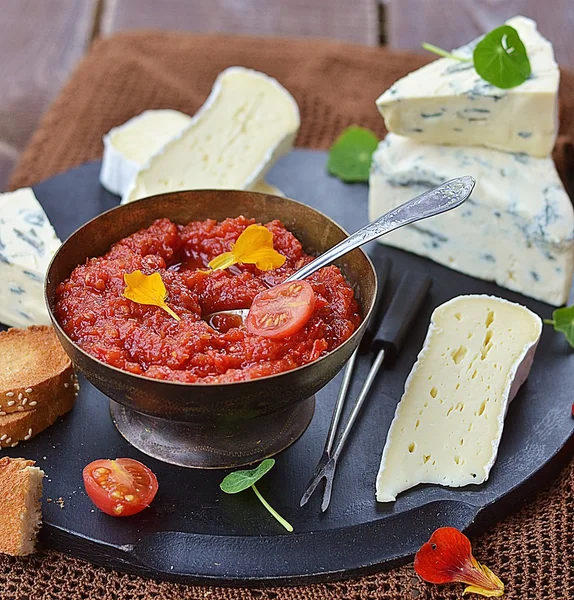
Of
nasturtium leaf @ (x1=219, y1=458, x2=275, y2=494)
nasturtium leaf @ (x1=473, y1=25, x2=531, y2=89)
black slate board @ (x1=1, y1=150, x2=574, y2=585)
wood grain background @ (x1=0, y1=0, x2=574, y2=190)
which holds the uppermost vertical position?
nasturtium leaf @ (x1=473, y1=25, x2=531, y2=89)

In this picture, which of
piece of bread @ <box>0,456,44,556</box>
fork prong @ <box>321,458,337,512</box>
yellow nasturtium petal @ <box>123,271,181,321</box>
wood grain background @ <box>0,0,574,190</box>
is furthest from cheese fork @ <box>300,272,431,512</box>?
wood grain background @ <box>0,0,574,190</box>

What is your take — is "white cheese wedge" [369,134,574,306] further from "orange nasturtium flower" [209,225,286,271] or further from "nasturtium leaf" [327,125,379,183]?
"orange nasturtium flower" [209,225,286,271]

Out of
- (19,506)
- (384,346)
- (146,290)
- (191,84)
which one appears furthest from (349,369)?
(191,84)

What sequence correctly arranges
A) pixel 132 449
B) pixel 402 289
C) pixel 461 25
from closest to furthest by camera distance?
1. pixel 132 449
2. pixel 402 289
3. pixel 461 25

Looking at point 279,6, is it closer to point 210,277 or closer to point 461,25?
point 461,25

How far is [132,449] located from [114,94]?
94.4 inches

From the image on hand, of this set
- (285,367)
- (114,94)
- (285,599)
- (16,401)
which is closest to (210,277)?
(285,367)

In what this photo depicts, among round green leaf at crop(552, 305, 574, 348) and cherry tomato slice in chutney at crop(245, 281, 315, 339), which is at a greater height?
cherry tomato slice in chutney at crop(245, 281, 315, 339)

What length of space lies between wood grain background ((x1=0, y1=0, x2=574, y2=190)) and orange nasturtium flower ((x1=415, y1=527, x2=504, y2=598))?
3.54 meters

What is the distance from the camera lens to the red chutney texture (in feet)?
7.11

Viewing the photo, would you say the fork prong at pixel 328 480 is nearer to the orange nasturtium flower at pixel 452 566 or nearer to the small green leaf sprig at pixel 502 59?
the orange nasturtium flower at pixel 452 566

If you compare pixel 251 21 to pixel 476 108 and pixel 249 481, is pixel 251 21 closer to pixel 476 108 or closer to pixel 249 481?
pixel 476 108

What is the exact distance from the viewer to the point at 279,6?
17.9 feet

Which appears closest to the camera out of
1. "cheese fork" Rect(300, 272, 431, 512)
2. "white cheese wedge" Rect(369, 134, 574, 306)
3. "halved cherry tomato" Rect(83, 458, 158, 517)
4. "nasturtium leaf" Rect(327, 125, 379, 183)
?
"halved cherry tomato" Rect(83, 458, 158, 517)
